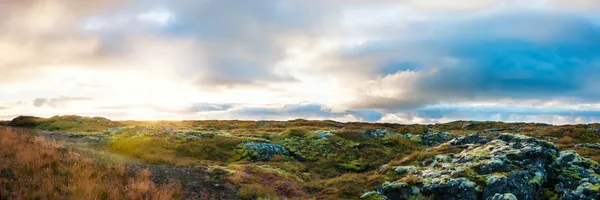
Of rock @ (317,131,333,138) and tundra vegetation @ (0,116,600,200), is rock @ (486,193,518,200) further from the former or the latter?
rock @ (317,131,333,138)

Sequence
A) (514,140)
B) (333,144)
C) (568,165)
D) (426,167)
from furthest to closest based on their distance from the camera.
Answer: (333,144) < (514,140) < (426,167) < (568,165)

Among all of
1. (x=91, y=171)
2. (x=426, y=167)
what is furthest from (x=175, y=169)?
(x=426, y=167)

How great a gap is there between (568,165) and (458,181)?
25.9ft

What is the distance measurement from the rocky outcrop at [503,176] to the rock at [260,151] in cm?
1400

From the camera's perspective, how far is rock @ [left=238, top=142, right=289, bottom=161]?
32.0 m

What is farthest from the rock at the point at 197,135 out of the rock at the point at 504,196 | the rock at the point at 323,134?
the rock at the point at 504,196

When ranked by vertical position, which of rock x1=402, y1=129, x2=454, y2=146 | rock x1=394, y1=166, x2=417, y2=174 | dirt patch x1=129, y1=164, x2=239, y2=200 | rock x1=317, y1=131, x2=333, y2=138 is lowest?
dirt patch x1=129, y1=164, x2=239, y2=200

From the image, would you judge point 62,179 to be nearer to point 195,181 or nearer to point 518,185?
point 195,181

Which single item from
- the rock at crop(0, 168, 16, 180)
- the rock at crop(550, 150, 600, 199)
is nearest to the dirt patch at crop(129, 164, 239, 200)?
the rock at crop(0, 168, 16, 180)

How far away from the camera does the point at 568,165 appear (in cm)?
1955

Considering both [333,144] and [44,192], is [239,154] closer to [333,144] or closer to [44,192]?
[333,144]

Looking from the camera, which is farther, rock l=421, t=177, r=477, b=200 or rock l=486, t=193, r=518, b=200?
rock l=421, t=177, r=477, b=200

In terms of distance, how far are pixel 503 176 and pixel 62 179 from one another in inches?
787

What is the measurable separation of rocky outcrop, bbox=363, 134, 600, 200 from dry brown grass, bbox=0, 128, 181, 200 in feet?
37.4
